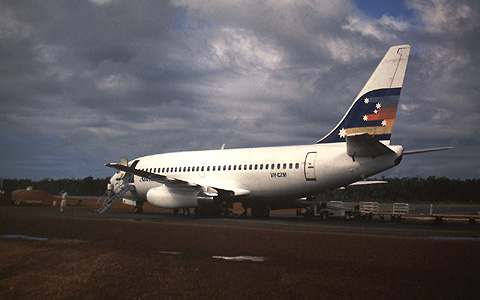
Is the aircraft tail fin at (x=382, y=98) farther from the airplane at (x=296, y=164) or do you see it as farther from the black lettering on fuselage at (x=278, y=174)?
the black lettering on fuselage at (x=278, y=174)

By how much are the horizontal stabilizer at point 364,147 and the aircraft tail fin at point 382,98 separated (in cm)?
120

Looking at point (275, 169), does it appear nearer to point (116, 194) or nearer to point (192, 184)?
point (192, 184)

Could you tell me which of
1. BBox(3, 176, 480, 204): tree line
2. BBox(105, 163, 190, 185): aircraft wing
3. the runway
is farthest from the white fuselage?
BBox(3, 176, 480, 204): tree line

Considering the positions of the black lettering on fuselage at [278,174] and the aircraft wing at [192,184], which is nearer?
the black lettering on fuselage at [278,174]

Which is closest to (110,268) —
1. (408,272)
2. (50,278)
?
(50,278)

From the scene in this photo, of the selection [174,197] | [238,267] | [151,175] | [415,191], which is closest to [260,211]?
[174,197]

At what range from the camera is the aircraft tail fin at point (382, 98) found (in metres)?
19.7

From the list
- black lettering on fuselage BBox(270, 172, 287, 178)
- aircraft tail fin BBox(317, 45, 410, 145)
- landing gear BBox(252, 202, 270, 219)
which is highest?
aircraft tail fin BBox(317, 45, 410, 145)

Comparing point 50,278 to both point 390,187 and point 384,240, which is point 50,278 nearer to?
point 384,240

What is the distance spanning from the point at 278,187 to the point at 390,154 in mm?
6350

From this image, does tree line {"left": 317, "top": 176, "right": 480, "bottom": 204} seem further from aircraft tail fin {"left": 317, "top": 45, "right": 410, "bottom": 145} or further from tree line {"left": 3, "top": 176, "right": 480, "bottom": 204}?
aircraft tail fin {"left": 317, "top": 45, "right": 410, "bottom": 145}

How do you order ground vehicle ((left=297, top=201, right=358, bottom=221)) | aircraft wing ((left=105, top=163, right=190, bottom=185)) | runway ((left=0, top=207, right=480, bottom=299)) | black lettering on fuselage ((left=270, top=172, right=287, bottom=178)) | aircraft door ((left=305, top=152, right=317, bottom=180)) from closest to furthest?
runway ((left=0, top=207, right=480, bottom=299)) → aircraft door ((left=305, top=152, right=317, bottom=180)) → black lettering on fuselage ((left=270, top=172, right=287, bottom=178)) → ground vehicle ((left=297, top=201, right=358, bottom=221)) → aircraft wing ((left=105, top=163, right=190, bottom=185))

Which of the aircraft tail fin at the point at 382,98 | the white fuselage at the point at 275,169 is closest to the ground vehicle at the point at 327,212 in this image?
the white fuselage at the point at 275,169

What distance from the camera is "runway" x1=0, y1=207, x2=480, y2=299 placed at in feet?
21.1
